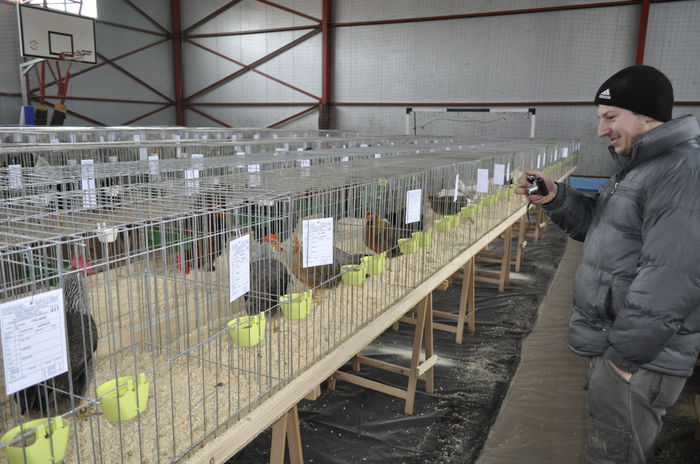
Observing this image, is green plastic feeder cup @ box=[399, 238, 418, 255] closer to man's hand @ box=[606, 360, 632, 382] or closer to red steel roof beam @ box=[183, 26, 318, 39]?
→ man's hand @ box=[606, 360, 632, 382]

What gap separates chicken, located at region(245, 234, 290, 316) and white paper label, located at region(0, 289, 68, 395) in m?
1.03

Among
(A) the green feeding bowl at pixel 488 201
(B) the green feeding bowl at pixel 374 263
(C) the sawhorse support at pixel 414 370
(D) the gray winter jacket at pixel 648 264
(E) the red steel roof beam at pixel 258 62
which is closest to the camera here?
(D) the gray winter jacket at pixel 648 264

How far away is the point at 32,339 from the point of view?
3.11 ft

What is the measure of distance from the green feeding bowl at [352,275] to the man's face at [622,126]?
1268 mm

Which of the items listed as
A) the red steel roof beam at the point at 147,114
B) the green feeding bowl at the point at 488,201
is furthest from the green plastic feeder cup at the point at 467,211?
the red steel roof beam at the point at 147,114

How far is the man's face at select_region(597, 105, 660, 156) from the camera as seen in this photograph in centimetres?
161

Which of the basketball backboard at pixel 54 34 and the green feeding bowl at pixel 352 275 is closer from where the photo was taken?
the green feeding bowl at pixel 352 275

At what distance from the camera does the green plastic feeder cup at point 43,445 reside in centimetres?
111

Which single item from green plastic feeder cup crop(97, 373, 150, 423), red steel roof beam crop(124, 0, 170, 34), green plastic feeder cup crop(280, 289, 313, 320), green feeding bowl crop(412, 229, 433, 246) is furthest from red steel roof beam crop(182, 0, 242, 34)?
green plastic feeder cup crop(97, 373, 150, 423)

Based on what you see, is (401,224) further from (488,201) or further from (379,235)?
(488,201)

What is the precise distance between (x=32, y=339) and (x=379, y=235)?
82.3 inches

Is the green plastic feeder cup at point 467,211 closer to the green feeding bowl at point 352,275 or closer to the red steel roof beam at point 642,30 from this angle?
the green feeding bowl at point 352,275

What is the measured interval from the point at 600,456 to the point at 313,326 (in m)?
1.08

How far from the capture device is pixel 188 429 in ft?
4.62
